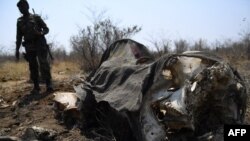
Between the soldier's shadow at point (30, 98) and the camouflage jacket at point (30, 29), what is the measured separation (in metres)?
1.21

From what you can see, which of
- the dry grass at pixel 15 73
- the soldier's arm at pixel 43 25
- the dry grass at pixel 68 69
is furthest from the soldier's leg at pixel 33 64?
the dry grass at pixel 68 69

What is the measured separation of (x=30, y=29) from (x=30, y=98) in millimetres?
1549

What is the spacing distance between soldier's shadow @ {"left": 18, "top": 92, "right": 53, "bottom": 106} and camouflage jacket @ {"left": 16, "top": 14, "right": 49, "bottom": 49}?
1207 millimetres

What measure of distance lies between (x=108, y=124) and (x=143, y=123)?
1408 mm

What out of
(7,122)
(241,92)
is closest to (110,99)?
(241,92)

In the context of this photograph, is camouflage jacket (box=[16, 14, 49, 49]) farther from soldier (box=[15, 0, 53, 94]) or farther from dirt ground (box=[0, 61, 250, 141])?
dirt ground (box=[0, 61, 250, 141])

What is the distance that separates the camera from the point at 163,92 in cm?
452

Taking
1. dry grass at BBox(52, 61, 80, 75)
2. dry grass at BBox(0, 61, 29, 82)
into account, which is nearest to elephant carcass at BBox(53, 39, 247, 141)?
dry grass at BBox(0, 61, 29, 82)

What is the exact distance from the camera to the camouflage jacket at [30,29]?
901 cm

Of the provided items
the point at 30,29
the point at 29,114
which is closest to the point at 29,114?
the point at 29,114

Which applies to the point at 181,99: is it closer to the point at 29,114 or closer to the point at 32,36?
the point at 29,114

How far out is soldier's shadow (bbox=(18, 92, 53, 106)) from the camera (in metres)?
8.72

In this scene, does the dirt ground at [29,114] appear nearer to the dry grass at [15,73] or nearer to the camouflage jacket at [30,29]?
the camouflage jacket at [30,29]

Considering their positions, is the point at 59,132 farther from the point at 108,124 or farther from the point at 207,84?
the point at 207,84
